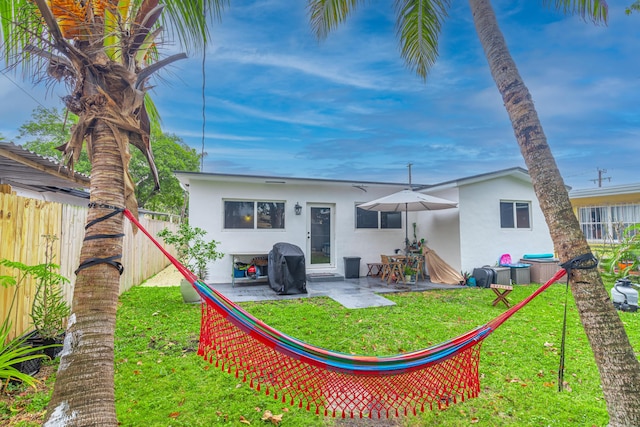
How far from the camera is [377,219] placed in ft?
32.6

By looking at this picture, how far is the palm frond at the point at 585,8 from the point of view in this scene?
392 cm

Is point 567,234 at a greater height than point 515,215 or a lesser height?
lesser

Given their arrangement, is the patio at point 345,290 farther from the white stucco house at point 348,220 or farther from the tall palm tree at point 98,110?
the tall palm tree at point 98,110

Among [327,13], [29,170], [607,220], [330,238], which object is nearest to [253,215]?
[330,238]

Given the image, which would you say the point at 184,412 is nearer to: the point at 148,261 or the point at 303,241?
the point at 303,241

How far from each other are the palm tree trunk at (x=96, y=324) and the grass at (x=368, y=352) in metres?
1.30

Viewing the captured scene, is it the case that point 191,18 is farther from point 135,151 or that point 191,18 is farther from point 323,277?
point 135,151

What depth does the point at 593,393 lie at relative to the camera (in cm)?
286

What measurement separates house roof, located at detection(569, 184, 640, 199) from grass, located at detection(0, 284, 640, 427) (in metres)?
6.66

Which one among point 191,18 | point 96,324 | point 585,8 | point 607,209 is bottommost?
point 96,324

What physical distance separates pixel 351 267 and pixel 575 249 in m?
7.46

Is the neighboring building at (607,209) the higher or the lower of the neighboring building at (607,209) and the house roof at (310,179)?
the lower

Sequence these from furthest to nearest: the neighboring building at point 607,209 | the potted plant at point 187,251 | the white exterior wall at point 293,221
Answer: the neighboring building at point 607,209 < the white exterior wall at point 293,221 < the potted plant at point 187,251

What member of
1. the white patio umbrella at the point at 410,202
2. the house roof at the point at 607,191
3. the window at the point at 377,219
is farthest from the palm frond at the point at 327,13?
the house roof at the point at 607,191
